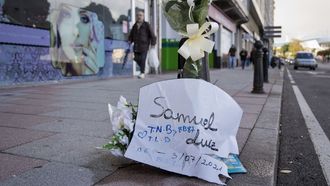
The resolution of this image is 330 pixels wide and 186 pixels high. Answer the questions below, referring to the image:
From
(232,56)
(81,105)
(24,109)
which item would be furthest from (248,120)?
(232,56)

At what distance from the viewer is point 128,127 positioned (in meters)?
3.04

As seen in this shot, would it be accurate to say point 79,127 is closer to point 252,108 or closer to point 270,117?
point 270,117

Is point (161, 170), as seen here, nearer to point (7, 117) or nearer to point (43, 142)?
point (43, 142)

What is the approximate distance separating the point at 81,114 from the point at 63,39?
5327mm

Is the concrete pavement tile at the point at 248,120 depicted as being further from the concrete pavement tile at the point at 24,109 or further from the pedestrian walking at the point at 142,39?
the pedestrian walking at the point at 142,39

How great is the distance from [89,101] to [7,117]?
1.96 meters

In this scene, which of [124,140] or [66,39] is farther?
[66,39]

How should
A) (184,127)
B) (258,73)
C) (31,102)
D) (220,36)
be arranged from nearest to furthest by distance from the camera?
1. (184,127)
2. (31,102)
3. (258,73)
4. (220,36)

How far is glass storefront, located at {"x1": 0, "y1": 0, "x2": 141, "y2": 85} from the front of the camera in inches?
333

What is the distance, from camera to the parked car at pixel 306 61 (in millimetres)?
37588

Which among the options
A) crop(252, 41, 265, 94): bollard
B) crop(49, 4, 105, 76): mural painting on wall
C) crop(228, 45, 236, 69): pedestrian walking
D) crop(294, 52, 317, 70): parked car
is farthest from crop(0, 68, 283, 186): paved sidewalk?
crop(294, 52, 317, 70): parked car

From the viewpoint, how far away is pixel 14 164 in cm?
306

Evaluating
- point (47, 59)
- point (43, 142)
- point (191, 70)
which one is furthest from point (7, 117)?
point (47, 59)

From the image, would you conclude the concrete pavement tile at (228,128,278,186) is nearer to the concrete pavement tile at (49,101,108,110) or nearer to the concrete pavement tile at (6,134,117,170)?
the concrete pavement tile at (6,134,117,170)
